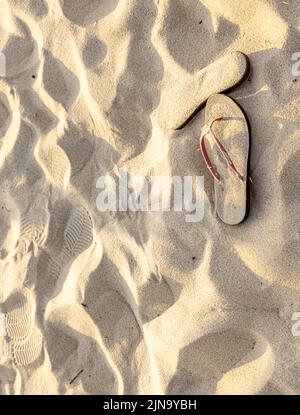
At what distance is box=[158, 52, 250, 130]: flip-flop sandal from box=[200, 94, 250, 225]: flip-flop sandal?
30 mm

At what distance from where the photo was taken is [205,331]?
1255 mm

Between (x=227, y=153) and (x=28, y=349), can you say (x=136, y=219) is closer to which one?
(x=227, y=153)

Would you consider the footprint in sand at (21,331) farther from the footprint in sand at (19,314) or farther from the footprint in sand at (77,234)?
the footprint in sand at (77,234)

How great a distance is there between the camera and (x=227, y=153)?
1265 millimetres

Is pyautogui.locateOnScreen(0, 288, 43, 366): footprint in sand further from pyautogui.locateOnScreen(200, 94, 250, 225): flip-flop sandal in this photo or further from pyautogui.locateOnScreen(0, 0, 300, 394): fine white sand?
pyautogui.locateOnScreen(200, 94, 250, 225): flip-flop sandal

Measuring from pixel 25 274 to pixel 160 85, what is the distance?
26.4 inches

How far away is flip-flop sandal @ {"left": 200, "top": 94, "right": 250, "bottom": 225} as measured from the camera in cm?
123

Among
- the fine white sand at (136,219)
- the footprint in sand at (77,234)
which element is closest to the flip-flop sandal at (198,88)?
the fine white sand at (136,219)

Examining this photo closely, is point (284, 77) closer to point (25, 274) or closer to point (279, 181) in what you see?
point (279, 181)

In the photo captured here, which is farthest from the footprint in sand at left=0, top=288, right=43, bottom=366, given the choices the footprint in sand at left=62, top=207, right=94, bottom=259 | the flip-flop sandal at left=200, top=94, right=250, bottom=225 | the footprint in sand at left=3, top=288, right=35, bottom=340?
the flip-flop sandal at left=200, top=94, right=250, bottom=225

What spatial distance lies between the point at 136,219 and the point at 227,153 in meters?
0.31

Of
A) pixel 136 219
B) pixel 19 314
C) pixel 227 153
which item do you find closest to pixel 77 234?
pixel 136 219

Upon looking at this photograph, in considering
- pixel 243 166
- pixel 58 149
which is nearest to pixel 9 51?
pixel 58 149

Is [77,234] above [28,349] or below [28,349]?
above
